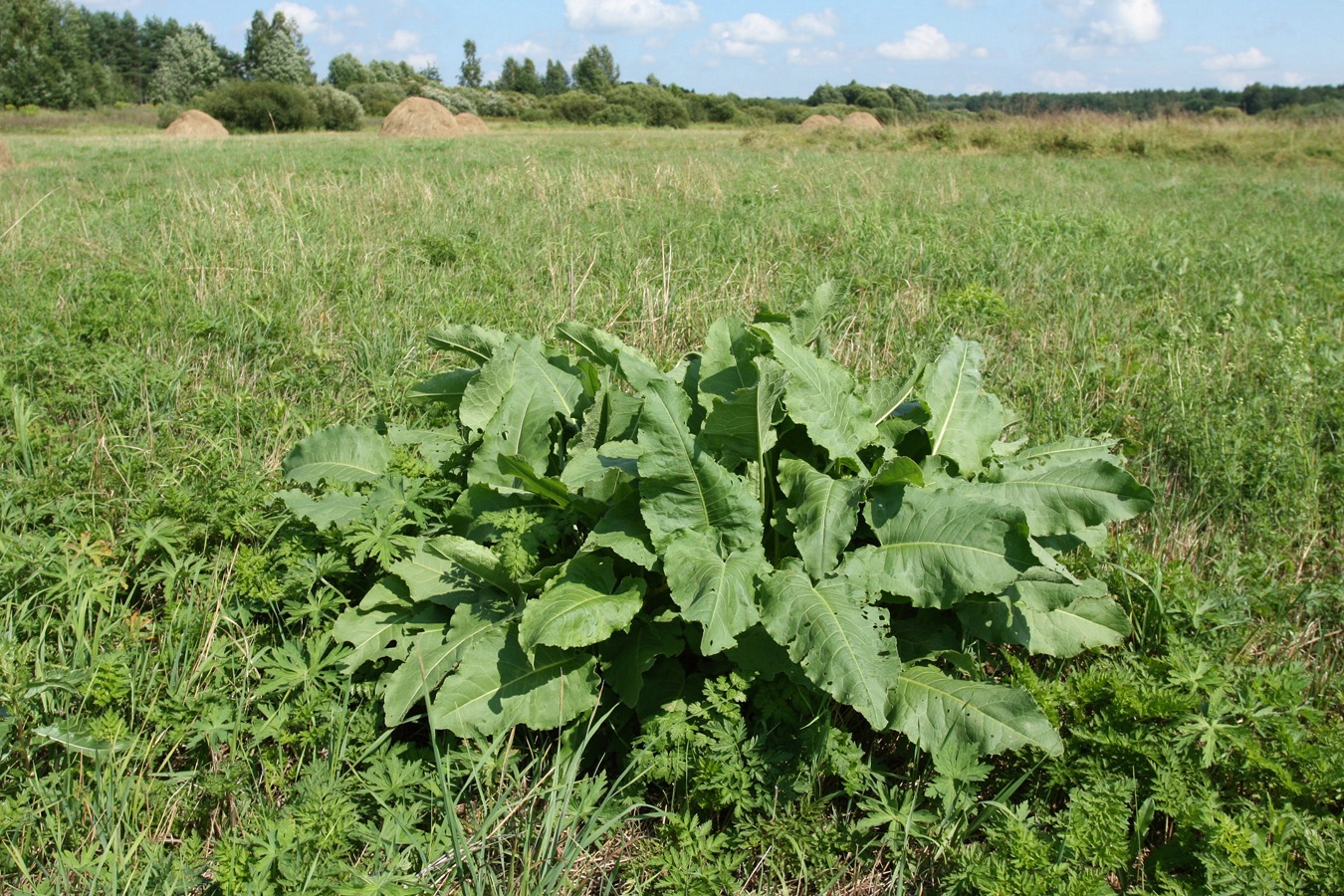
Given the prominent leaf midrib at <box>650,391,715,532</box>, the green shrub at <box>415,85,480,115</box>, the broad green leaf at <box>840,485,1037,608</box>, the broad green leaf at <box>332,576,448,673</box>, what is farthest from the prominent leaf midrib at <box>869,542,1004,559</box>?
the green shrub at <box>415,85,480,115</box>

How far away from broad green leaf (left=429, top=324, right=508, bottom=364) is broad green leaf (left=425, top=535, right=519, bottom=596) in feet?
2.89

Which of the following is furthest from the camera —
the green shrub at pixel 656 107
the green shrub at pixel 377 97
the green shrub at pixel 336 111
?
the green shrub at pixel 377 97

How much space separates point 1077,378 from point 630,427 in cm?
241

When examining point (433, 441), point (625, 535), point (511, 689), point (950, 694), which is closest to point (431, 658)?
point (511, 689)

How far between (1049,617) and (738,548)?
976 millimetres

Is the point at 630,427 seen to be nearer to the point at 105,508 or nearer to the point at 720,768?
the point at 720,768

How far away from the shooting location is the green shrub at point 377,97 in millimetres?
53991

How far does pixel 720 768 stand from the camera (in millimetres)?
1924

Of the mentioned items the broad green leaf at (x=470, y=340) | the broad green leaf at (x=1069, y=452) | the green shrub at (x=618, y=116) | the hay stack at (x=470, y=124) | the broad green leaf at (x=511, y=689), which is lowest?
the broad green leaf at (x=511, y=689)

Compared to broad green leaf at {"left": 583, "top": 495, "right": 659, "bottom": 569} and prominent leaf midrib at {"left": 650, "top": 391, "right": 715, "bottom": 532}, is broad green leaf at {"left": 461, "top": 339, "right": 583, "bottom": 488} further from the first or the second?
prominent leaf midrib at {"left": 650, "top": 391, "right": 715, "bottom": 532}

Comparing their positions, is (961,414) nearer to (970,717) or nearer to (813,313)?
(813,313)

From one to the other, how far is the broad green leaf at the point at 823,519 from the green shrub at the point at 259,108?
131 ft

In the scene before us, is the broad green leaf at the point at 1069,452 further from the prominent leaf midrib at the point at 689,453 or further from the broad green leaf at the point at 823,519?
the prominent leaf midrib at the point at 689,453

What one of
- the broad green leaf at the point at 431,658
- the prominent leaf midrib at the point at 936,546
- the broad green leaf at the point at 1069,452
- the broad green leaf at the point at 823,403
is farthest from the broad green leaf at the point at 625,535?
the broad green leaf at the point at 1069,452
